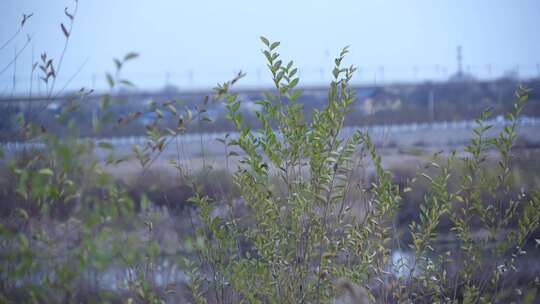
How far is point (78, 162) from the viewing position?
2.62 metres

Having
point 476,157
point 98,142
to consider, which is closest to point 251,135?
point 98,142

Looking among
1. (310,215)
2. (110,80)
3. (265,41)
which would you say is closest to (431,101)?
(310,215)

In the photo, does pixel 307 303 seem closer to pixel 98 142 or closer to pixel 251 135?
pixel 251 135

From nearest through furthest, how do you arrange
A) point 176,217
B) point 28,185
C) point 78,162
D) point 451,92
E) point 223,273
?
1. point 78,162
2. point 28,185
3. point 223,273
4. point 176,217
5. point 451,92

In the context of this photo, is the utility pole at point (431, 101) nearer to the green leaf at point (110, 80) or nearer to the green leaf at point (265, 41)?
the green leaf at point (265, 41)

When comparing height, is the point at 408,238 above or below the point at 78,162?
below

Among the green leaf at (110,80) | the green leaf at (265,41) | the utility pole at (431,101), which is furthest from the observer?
the utility pole at (431,101)

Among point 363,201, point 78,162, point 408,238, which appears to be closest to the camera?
point 78,162

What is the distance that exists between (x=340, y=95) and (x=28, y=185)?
1894mm

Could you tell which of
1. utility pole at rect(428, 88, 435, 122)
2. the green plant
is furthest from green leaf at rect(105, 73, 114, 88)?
utility pole at rect(428, 88, 435, 122)

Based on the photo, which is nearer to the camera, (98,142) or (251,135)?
(98,142)

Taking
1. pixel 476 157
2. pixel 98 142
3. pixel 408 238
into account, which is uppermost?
pixel 98 142

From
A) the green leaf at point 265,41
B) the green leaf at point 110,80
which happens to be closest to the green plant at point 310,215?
the green leaf at point 265,41

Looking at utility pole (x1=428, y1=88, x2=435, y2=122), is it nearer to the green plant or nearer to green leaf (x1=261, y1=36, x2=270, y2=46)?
the green plant
